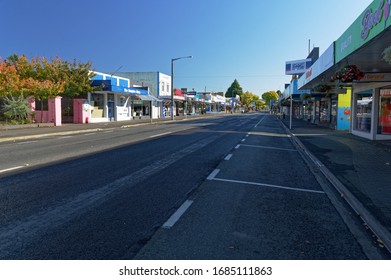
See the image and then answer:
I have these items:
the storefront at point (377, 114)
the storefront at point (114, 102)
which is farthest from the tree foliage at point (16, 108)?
the storefront at point (377, 114)

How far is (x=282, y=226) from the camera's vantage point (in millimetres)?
5281

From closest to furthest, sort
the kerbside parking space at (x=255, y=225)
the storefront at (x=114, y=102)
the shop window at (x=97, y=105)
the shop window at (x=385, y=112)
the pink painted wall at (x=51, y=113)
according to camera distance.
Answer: the kerbside parking space at (x=255, y=225) < the shop window at (x=385, y=112) < the pink painted wall at (x=51, y=113) < the storefront at (x=114, y=102) < the shop window at (x=97, y=105)

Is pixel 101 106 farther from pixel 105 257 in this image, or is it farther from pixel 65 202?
pixel 105 257

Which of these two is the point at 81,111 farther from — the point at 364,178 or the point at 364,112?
the point at 364,178

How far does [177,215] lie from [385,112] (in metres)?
16.7

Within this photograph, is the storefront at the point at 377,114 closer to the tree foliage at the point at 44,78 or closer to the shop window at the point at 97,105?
the tree foliage at the point at 44,78

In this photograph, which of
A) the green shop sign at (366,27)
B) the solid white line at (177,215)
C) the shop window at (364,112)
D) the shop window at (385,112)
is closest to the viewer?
the solid white line at (177,215)

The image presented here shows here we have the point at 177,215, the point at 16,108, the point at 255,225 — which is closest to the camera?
the point at 255,225

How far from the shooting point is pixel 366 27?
9531 mm

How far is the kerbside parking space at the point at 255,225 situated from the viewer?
13.9 feet

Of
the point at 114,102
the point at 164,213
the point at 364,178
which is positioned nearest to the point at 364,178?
the point at 364,178

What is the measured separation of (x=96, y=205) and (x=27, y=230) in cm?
142

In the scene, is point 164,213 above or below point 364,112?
below

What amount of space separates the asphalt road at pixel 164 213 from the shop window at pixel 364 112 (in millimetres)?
12149
